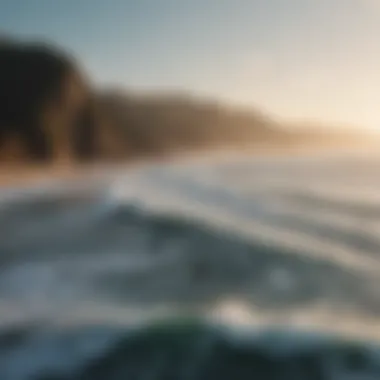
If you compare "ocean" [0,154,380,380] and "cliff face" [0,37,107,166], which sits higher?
"cliff face" [0,37,107,166]

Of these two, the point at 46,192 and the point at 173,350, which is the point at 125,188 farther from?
the point at 173,350

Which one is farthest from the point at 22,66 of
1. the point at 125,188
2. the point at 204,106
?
the point at 204,106

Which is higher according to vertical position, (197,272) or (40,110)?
(40,110)

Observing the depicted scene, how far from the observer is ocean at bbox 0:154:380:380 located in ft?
2.55

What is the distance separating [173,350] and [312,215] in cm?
62

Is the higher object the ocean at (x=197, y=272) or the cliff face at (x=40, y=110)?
the cliff face at (x=40, y=110)

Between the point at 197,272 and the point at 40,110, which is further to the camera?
the point at 40,110

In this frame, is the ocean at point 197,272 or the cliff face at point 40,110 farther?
the cliff face at point 40,110

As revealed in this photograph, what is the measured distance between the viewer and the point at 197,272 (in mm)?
1048

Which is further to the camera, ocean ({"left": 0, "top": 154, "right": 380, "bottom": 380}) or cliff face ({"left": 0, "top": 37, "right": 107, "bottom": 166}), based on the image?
cliff face ({"left": 0, "top": 37, "right": 107, "bottom": 166})

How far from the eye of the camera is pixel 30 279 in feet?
3.26


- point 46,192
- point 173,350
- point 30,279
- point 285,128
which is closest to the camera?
point 173,350

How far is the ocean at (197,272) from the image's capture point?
778mm

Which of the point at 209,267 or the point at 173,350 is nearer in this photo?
the point at 173,350
